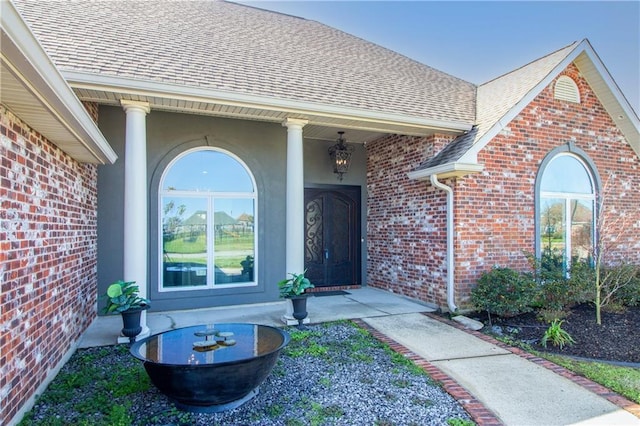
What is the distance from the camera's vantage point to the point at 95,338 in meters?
5.20

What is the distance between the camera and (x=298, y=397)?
139 inches

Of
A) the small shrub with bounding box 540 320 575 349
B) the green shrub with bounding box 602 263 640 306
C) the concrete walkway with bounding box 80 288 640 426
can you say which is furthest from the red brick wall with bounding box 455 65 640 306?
the small shrub with bounding box 540 320 575 349

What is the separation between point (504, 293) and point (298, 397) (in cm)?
427

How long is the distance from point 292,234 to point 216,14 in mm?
5682

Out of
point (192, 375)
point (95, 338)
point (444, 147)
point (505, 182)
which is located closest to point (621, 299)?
point (505, 182)

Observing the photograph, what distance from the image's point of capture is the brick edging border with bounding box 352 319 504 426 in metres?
3.20

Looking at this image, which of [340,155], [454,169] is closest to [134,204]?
[340,155]

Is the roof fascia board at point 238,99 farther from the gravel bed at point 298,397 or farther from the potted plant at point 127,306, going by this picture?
the gravel bed at point 298,397

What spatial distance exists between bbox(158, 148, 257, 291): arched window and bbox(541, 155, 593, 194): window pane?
5.98 m

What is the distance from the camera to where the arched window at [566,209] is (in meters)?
7.44

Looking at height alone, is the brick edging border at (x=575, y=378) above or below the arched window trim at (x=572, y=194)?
below

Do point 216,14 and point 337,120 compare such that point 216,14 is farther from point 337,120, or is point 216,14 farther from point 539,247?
point 539,247

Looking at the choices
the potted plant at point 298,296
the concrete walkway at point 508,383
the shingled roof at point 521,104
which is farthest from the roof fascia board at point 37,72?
the shingled roof at point 521,104

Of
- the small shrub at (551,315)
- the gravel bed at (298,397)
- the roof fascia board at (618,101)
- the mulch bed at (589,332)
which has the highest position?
the roof fascia board at (618,101)
